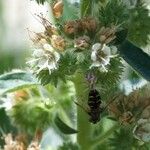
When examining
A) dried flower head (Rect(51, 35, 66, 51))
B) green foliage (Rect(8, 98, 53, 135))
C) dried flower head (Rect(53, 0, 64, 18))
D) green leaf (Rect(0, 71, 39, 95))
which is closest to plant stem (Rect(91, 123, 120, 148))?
green foliage (Rect(8, 98, 53, 135))

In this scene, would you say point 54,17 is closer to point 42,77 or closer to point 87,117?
point 42,77

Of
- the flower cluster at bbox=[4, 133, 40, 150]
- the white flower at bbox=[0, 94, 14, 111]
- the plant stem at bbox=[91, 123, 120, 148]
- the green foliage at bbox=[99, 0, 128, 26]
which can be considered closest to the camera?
the green foliage at bbox=[99, 0, 128, 26]

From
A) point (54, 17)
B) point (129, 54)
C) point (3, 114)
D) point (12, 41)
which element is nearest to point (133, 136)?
point (129, 54)

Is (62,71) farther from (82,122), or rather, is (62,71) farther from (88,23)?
(82,122)

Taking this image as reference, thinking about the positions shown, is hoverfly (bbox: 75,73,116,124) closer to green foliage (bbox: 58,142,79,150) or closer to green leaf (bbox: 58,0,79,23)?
green foliage (bbox: 58,142,79,150)

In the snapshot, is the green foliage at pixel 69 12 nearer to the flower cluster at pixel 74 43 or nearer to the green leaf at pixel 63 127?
the flower cluster at pixel 74 43

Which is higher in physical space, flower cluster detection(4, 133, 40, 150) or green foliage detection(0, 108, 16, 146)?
green foliage detection(0, 108, 16, 146)

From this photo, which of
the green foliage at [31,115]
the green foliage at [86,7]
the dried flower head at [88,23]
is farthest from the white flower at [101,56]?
the green foliage at [31,115]
